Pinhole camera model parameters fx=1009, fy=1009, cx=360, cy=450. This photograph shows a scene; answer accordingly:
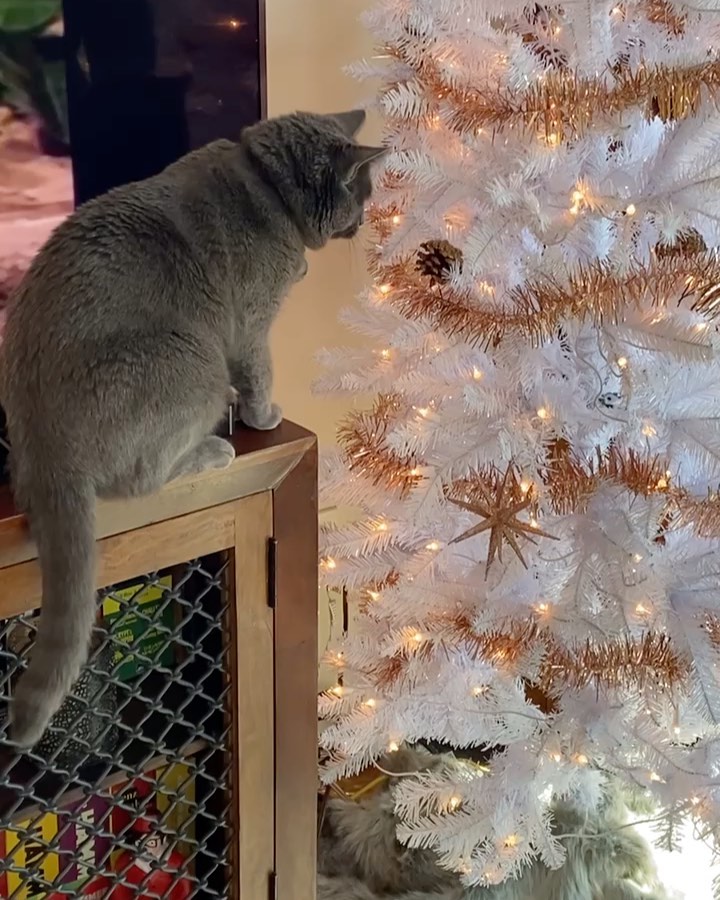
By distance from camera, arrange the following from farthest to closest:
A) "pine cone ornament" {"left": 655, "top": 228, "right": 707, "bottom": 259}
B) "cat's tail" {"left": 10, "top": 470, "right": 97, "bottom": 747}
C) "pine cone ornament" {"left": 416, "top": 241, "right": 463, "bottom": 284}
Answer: "pine cone ornament" {"left": 416, "top": 241, "right": 463, "bottom": 284} < "pine cone ornament" {"left": 655, "top": 228, "right": 707, "bottom": 259} < "cat's tail" {"left": 10, "top": 470, "right": 97, "bottom": 747}

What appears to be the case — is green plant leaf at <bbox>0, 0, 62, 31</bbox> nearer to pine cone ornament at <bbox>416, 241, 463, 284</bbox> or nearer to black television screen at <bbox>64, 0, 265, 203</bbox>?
black television screen at <bbox>64, 0, 265, 203</bbox>

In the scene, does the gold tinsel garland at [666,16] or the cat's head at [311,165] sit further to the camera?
the gold tinsel garland at [666,16]

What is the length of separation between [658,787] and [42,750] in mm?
792

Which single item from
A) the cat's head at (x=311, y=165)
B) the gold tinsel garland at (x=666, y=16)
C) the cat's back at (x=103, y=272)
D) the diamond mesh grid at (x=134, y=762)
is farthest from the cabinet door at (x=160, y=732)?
the gold tinsel garland at (x=666, y=16)

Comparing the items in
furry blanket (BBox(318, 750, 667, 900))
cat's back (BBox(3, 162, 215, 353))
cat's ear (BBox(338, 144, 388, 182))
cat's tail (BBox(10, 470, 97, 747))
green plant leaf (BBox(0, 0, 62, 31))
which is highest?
green plant leaf (BBox(0, 0, 62, 31))

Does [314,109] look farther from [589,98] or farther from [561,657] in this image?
[561,657]

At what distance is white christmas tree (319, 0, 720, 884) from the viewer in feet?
3.65

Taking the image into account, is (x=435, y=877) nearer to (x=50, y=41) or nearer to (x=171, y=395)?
(x=171, y=395)

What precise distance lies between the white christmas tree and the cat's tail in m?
0.51

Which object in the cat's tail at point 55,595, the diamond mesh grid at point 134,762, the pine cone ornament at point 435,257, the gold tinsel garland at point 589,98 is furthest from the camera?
the pine cone ornament at point 435,257

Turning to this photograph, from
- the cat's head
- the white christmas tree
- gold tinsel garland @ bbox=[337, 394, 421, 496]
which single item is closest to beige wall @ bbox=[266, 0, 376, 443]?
gold tinsel garland @ bbox=[337, 394, 421, 496]

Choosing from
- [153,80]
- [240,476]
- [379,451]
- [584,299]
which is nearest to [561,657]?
[379,451]

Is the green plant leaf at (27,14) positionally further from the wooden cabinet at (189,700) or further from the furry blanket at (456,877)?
the furry blanket at (456,877)

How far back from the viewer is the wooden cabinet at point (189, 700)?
35.7 inches
